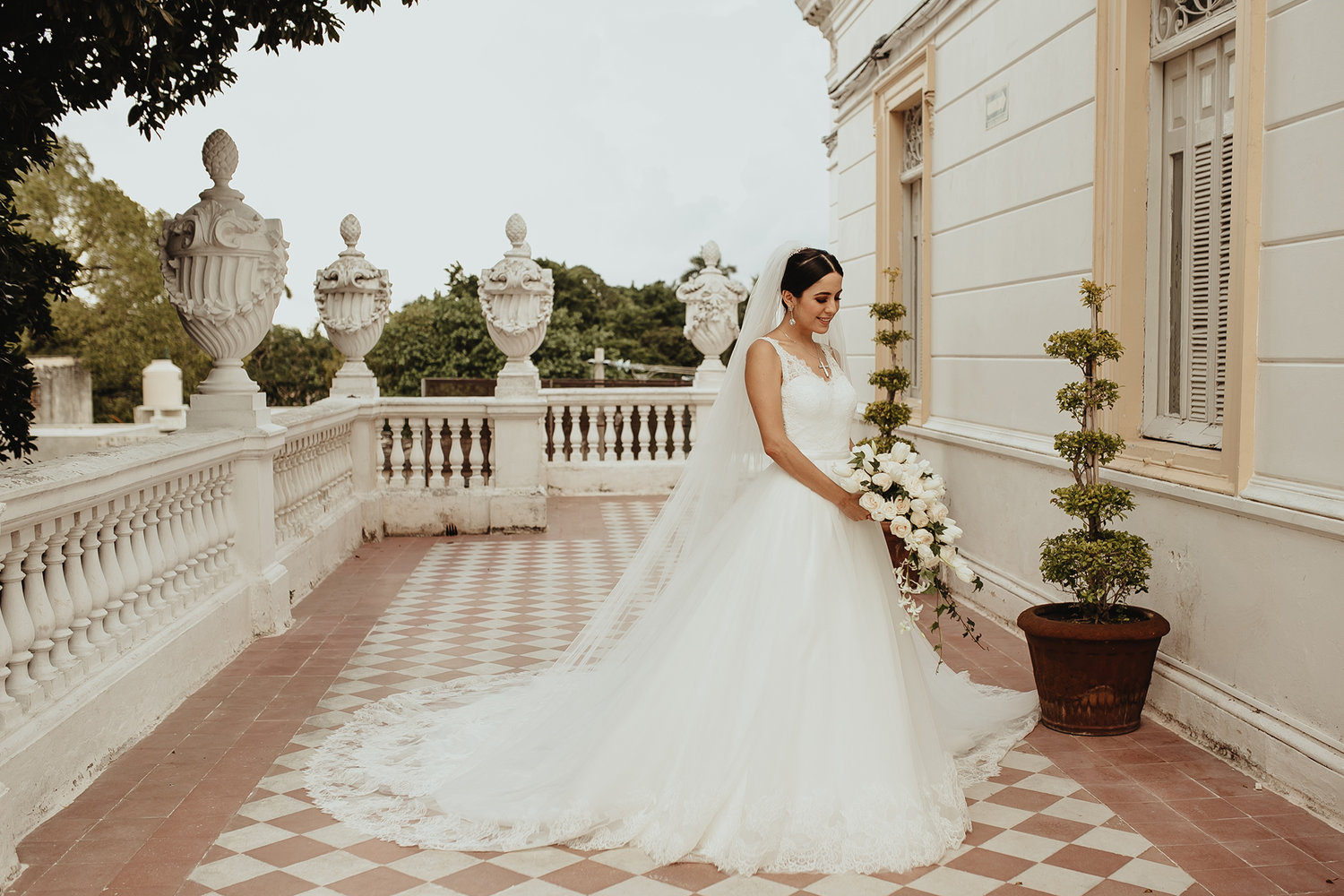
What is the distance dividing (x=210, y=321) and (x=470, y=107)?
56.7ft

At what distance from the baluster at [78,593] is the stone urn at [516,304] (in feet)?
23.0

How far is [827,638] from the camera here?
3924 mm

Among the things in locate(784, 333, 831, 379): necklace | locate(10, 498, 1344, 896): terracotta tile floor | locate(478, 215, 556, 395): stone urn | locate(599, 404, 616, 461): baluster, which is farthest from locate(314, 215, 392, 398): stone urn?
locate(784, 333, 831, 379): necklace

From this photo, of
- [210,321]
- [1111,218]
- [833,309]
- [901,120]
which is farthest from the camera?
[901,120]

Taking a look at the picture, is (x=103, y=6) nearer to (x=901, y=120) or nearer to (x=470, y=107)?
(x=901, y=120)

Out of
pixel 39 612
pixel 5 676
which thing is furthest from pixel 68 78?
pixel 5 676

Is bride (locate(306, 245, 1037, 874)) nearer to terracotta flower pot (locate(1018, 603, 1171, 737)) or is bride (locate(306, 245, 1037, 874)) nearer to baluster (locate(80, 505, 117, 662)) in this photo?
terracotta flower pot (locate(1018, 603, 1171, 737))

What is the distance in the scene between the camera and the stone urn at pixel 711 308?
13242 mm

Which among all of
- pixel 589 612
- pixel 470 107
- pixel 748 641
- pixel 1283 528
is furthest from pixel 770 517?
pixel 470 107

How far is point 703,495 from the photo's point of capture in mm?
4492

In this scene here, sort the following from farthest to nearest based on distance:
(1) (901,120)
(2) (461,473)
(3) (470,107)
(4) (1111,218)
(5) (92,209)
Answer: (5) (92,209), (3) (470,107), (2) (461,473), (1) (901,120), (4) (1111,218)

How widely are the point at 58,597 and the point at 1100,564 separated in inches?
153

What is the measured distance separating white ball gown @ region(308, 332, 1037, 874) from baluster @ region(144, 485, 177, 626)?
1.29 meters

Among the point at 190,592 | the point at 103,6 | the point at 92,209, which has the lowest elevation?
the point at 190,592
